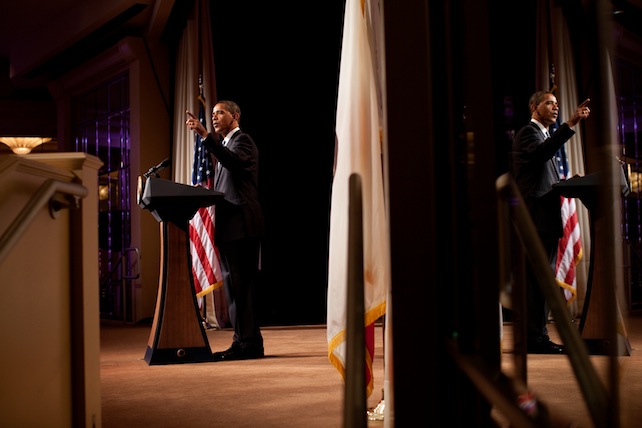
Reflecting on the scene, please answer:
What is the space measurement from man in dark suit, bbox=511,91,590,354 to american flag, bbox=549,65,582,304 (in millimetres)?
804

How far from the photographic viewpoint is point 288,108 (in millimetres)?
6535

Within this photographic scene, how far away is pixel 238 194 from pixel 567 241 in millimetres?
2160

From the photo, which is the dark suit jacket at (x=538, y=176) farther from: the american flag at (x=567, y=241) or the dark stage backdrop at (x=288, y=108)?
the dark stage backdrop at (x=288, y=108)

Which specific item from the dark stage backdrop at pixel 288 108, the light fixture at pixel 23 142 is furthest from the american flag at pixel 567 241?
the light fixture at pixel 23 142

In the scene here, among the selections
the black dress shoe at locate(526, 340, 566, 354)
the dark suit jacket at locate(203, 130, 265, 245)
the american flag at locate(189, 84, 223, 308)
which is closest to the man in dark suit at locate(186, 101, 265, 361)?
the dark suit jacket at locate(203, 130, 265, 245)

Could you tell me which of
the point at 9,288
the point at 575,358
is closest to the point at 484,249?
the point at 575,358

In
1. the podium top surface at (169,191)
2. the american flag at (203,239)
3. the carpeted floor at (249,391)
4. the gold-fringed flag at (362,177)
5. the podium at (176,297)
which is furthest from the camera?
the american flag at (203,239)

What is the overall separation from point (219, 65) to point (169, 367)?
3456mm

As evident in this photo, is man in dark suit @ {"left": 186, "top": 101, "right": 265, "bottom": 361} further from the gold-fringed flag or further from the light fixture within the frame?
the light fixture

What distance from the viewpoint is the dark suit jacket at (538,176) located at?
10.3ft

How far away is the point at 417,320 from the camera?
4.92 ft

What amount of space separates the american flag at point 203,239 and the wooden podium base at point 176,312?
4.66ft

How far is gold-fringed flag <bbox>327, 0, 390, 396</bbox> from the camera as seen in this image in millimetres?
2332

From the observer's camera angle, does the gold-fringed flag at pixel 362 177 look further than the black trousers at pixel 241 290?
No
